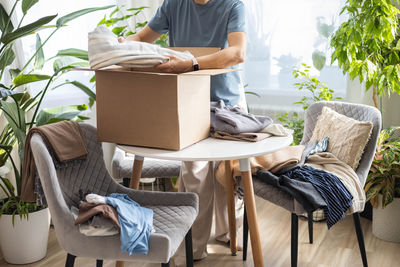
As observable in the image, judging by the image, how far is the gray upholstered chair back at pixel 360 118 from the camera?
2295 mm

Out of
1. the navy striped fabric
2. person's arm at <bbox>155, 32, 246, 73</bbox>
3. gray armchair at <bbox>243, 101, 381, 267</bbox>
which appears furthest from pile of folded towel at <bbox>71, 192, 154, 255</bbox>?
the navy striped fabric

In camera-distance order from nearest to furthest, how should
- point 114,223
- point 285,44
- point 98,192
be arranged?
1. point 114,223
2. point 98,192
3. point 285,44

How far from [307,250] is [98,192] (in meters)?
1.29

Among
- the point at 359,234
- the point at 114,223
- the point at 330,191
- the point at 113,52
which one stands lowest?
the point at 359,234

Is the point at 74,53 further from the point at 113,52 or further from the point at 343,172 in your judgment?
the point at 343,172

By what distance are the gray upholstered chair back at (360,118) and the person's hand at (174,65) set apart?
1.01 meters

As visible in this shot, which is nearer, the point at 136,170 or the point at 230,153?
the point at 230,153

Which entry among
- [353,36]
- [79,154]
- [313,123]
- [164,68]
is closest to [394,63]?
[353,36]

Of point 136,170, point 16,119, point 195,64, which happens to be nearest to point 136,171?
point 136,170

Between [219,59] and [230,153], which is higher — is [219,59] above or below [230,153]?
above

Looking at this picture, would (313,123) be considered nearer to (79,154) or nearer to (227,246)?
(227,246)

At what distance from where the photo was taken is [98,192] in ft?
6.37

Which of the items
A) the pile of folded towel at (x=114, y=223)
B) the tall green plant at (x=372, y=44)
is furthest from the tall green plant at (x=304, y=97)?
the pile of folded towel at (x=114, y=223)

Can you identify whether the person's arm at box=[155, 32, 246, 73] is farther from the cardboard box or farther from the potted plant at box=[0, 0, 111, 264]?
the potted plant at box=[0, 0, 111, 264]
